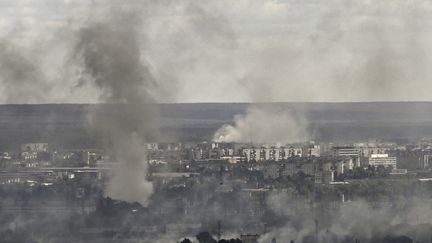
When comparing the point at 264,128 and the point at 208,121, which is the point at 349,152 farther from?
the point at 208,121

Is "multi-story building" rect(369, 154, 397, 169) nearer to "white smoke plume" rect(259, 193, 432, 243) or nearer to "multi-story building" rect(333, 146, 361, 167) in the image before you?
"multi-story building" rect(333, 146, 361, 167)

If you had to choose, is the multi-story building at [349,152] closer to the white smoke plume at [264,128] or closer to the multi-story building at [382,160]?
the multi-story building at [382,160]

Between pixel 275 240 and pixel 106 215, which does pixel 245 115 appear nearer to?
pixel 106 215

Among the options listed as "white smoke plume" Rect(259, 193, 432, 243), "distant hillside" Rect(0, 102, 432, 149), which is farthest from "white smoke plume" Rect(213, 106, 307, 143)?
"white smoke plume" Rect(259, 193, 432, 243)

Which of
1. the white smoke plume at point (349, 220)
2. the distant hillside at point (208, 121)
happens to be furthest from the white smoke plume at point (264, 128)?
the white smoke plume at point (349, 220)

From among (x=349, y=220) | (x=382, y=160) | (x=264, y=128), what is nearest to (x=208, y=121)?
(x=264, y=128)
